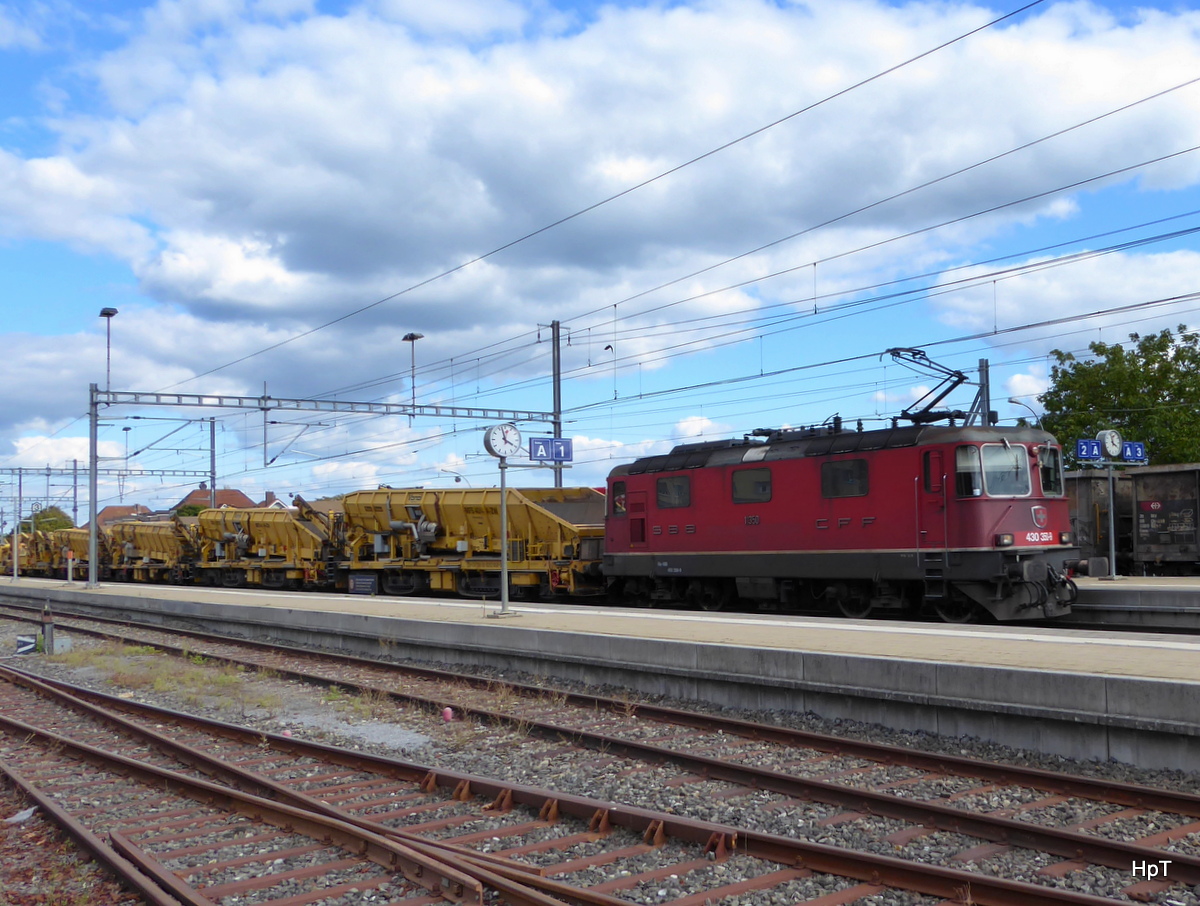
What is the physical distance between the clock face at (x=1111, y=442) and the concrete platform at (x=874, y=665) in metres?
9.00

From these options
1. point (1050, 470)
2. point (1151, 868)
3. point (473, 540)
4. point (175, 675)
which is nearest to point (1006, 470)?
point (1050, 470)

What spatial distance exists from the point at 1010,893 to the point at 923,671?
4640mm

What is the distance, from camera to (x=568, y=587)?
23516 millimetres

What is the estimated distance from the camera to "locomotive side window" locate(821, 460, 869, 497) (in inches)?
659

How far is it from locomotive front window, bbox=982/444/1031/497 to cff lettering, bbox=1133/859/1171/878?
10.2m

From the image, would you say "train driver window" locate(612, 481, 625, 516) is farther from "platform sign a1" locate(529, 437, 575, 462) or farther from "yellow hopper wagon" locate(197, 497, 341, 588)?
"yellow hopper wagon" locate(197, 497, 341, 588)

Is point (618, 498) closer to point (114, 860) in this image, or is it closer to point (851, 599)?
point (851, 599)

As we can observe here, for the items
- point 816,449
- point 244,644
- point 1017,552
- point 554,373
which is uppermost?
point 554,373

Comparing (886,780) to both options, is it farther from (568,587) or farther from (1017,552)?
(568,587)

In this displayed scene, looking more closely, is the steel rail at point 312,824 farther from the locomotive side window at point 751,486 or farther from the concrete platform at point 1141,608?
the concrete platform at point 1141,608

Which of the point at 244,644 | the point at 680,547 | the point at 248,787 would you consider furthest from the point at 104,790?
the point at 680,547

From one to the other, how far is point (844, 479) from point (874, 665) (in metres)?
7.11

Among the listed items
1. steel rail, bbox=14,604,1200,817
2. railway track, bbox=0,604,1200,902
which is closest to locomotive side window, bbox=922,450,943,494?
steel rail, bbox=14,604,1200,817

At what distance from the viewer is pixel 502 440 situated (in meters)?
17.2
